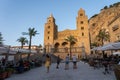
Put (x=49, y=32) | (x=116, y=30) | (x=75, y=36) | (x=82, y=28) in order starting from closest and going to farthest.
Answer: (x=116, y=30) → (x=82, y=28) → (x=75, y=36) → (x=49, y=32)

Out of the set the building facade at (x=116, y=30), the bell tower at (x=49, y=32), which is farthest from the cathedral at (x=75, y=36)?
the building facade at (x=116, y=30)

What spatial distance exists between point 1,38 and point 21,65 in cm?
3488

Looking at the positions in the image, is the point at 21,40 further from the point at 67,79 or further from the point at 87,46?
the point at 67,79

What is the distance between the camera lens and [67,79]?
10586 millimetres

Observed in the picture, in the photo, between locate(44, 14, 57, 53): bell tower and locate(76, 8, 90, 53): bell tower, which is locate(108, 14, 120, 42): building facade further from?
locate(44, 14, 57, 53): bell tower

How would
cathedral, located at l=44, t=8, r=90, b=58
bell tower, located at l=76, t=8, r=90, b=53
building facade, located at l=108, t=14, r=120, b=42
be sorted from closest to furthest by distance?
building facade, located at l=108, t=14, r=120, b=42 < cathedral, located at l=44, t=8, r=90, b=58 < bell tower, located at l=76, t=8, r=90, b=53

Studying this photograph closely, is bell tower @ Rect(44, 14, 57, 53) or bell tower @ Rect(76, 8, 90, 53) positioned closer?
bell tower @ Rect(76, 8, 90, 53)

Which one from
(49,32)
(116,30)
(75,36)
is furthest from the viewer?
(49,32)

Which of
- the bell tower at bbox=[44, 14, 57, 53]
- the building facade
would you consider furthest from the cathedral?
the building facade

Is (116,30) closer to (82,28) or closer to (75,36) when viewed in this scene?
(82,28)

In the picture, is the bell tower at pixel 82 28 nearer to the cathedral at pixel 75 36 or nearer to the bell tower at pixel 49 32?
the cathedral at pixel 75 36

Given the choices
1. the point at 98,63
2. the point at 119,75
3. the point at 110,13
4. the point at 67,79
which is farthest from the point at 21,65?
the point at 110,13

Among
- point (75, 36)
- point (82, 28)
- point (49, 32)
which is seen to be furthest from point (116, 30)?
point (49, 32)

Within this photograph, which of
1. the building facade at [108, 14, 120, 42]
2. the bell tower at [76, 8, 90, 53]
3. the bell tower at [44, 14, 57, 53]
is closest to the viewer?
the building facade at [108, 14, 120, 42]
